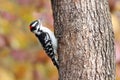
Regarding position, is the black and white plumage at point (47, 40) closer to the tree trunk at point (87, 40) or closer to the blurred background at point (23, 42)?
the tree trunk at point (87, 40)

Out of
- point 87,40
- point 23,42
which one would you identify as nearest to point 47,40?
point 87,40

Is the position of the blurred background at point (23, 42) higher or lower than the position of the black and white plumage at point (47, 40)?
lower

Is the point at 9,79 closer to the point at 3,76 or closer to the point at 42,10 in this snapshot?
the point at 3,76

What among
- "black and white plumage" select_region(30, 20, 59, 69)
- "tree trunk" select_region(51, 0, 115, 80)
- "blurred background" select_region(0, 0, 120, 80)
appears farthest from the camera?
"blurred background" select_region(0, 0, 120, 80)

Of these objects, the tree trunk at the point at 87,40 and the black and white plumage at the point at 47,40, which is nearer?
the tree trunk at the point at 87,40

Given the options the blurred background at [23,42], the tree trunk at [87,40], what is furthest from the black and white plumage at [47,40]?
the blurred background at [23,42]

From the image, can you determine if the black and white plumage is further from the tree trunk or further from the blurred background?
the blurred background

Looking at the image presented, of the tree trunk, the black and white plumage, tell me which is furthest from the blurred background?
the tree trunk
